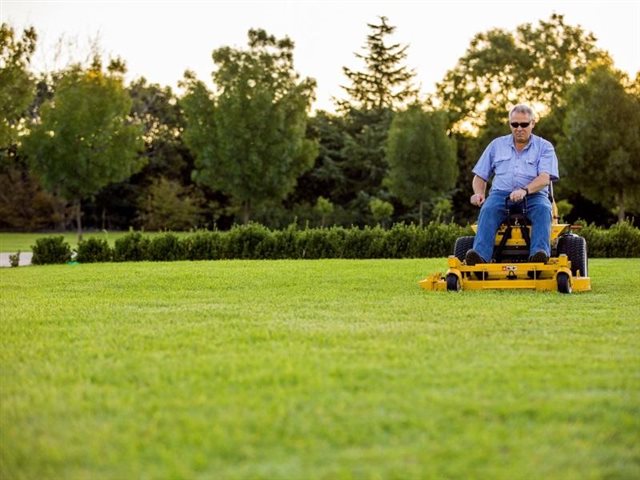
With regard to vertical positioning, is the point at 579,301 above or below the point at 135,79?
below

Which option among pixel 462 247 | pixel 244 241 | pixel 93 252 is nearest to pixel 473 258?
pixel 462 247

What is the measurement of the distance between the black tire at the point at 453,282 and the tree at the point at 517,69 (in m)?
40.6

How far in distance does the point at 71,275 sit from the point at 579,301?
6.72m

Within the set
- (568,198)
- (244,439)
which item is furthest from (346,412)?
(568,198)

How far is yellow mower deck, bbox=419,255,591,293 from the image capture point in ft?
28.3

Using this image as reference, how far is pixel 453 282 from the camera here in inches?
342

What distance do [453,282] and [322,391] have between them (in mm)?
4874

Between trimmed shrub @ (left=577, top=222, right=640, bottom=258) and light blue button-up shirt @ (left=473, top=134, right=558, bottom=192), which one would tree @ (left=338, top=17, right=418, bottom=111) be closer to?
trimmed shrub @ (left=577, top=222, right=640, bottom=258)

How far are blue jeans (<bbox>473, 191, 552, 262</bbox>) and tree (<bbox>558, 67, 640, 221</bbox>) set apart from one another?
26.8 meters

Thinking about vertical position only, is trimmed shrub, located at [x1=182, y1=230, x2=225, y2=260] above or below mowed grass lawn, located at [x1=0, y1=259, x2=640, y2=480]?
above

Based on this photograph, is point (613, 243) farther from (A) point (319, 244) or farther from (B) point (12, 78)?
(B) point (12, 78)

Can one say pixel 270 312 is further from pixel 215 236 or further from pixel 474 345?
pixel 215 236

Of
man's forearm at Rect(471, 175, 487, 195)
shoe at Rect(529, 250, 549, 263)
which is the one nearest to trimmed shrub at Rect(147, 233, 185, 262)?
man's forearm at Rect(471, 175, 487, 195)

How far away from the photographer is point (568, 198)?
43.2 meters
